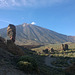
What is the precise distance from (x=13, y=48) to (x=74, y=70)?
11.2 metres

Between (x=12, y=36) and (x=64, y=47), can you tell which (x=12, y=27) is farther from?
(x=64, y=47)

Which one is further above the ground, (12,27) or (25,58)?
(12,27)

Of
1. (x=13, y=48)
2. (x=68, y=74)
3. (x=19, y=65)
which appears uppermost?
(x=13, y=48)

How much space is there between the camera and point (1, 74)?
299 inches

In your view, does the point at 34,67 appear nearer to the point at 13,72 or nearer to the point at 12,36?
the point at 13,72

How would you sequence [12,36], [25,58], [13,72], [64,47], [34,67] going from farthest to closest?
[64,47], [12,36], [25,58], [34,67], [13,72]

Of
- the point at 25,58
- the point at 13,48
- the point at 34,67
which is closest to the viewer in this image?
the point at 34,67

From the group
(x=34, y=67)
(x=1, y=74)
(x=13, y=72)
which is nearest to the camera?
(x=1, y=74)

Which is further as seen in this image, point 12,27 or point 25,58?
point 12,27

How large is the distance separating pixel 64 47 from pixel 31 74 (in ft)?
224

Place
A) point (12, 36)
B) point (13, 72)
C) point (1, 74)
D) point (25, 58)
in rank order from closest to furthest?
point (1, 74)
point (13, 72)
point (25, 58)
point (12, 36)

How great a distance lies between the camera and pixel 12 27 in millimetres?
36375

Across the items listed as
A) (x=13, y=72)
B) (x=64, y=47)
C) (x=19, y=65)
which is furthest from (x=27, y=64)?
(x=64, y=47)

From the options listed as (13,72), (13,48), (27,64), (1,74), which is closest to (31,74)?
(27,64)
